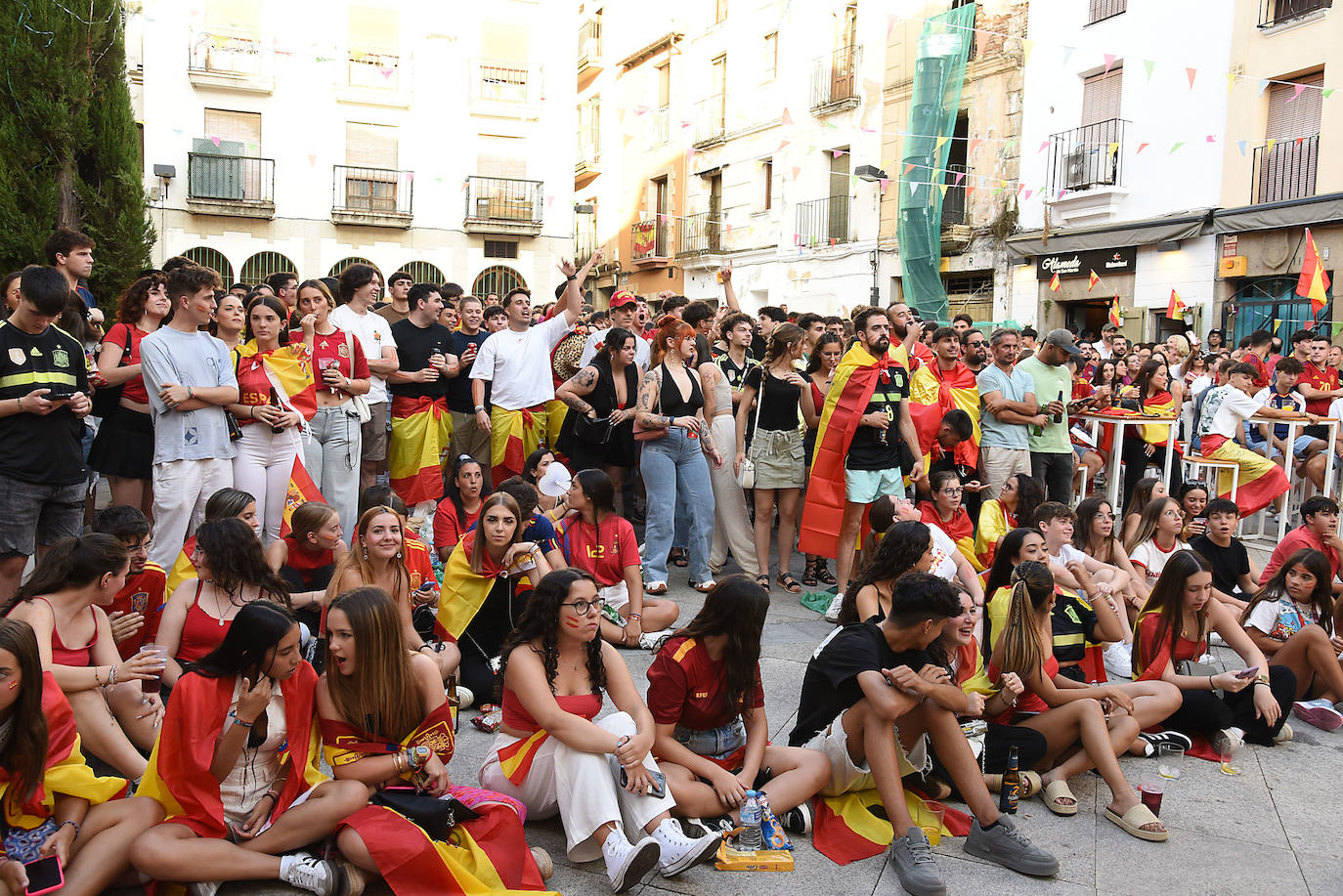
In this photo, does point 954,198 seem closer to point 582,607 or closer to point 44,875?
point 582,607

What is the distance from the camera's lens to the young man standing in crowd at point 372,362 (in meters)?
6.84

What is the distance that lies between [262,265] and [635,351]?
18.2 m

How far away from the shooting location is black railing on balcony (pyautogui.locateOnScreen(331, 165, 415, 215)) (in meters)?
22.8

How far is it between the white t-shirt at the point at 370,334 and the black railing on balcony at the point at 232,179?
16.6 metres

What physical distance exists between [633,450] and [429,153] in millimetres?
18327

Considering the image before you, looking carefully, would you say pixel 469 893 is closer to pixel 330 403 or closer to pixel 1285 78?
pixel 330 403

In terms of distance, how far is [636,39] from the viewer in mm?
29312

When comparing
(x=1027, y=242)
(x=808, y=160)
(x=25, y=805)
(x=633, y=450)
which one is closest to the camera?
(x=25, y=805)

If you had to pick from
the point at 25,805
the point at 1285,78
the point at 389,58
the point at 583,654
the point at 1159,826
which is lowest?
the point at 1159,826

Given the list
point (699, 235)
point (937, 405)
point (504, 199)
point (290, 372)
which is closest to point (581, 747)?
point (290, 372)

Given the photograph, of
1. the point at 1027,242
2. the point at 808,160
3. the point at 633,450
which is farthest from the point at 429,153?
the point at 633,450

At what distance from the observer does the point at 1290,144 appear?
14.1m

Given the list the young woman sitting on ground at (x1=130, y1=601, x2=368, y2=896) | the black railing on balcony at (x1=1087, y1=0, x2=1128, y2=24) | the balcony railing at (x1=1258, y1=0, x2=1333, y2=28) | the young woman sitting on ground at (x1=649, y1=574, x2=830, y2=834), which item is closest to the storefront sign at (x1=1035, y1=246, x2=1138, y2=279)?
the balcony railing at (x1=1258, y1=0, x2=1333, y2=28)

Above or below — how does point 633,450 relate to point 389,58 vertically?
below
